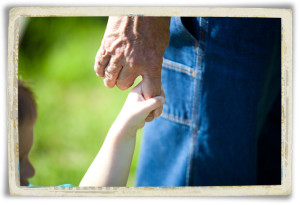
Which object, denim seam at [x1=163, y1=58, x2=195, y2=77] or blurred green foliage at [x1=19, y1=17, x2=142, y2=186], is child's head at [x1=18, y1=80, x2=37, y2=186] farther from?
denim seam at [x1=163, y1=58, x2=195, y2=77]

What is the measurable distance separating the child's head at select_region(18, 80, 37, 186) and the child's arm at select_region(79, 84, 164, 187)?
11cm

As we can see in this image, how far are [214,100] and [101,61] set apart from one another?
257 mm

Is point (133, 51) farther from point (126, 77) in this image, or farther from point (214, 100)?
point (214, 100)

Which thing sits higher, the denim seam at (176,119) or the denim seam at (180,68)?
the denim seam at (180,68)

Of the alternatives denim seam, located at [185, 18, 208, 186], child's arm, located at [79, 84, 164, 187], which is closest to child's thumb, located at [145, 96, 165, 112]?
child's arm, located at [79, 84, 164, 187]

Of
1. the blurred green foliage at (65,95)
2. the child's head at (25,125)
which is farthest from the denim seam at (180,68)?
the child's head at (25,125)

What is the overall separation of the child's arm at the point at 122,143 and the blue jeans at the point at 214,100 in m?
0.08

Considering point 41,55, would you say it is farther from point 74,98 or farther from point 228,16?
point 228,16

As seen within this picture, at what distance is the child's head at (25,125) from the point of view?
0.55m

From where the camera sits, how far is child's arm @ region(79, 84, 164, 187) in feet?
1.82

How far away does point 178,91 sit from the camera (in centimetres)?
68

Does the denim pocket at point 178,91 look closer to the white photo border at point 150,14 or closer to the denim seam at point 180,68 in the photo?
the denim seam at point 180,68

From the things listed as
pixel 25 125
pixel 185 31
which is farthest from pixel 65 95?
pixel 185 31

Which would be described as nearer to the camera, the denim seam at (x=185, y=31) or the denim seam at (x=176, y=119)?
the denim seam at (x=185, y=31)
